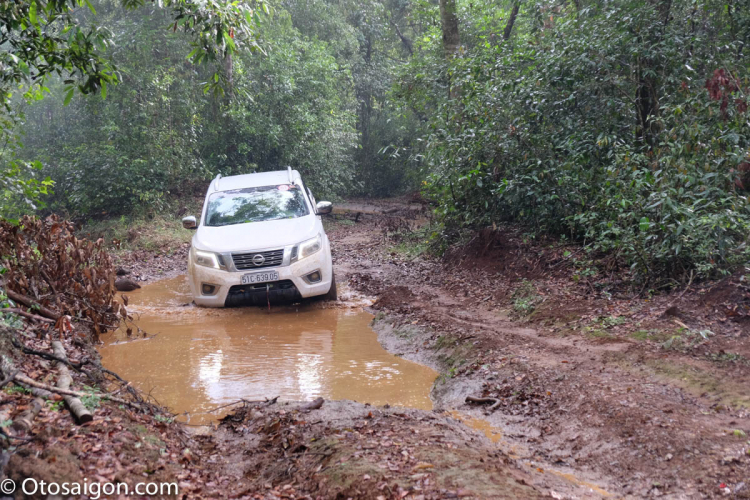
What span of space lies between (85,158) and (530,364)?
1704 centimetres

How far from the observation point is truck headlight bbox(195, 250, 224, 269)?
8148 mm

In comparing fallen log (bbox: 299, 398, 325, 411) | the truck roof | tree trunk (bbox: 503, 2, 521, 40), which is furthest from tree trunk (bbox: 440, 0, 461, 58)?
fallen log (bbox: 299, 398, 325, 411)

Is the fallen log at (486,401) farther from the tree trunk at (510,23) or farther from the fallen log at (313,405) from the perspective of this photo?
the tree trunk at (510,23)

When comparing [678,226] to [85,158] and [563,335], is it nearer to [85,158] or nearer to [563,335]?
[563,335]

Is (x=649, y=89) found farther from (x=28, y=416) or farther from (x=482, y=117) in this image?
(x=28, y=416)

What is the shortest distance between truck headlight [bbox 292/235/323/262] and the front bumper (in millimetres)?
60

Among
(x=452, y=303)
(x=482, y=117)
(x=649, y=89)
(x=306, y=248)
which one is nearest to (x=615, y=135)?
(x=649, y=89)

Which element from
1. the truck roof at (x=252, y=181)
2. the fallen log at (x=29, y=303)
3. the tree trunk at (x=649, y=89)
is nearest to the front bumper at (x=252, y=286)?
the truck roof at (x=252, y=181)

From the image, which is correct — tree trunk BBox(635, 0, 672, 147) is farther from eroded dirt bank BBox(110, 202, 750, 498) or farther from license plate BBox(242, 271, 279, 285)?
license plate BBox(242, 271, 279, 285)

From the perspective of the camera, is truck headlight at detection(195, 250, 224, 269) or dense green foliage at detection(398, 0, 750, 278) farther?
truck headlight at detection(195, 250, 224, 269)

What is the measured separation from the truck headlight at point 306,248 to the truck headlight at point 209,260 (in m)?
1.00

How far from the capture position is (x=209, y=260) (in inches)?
322

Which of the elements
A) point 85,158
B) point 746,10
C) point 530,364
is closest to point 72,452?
point 530,364

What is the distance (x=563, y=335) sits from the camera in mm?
6395
